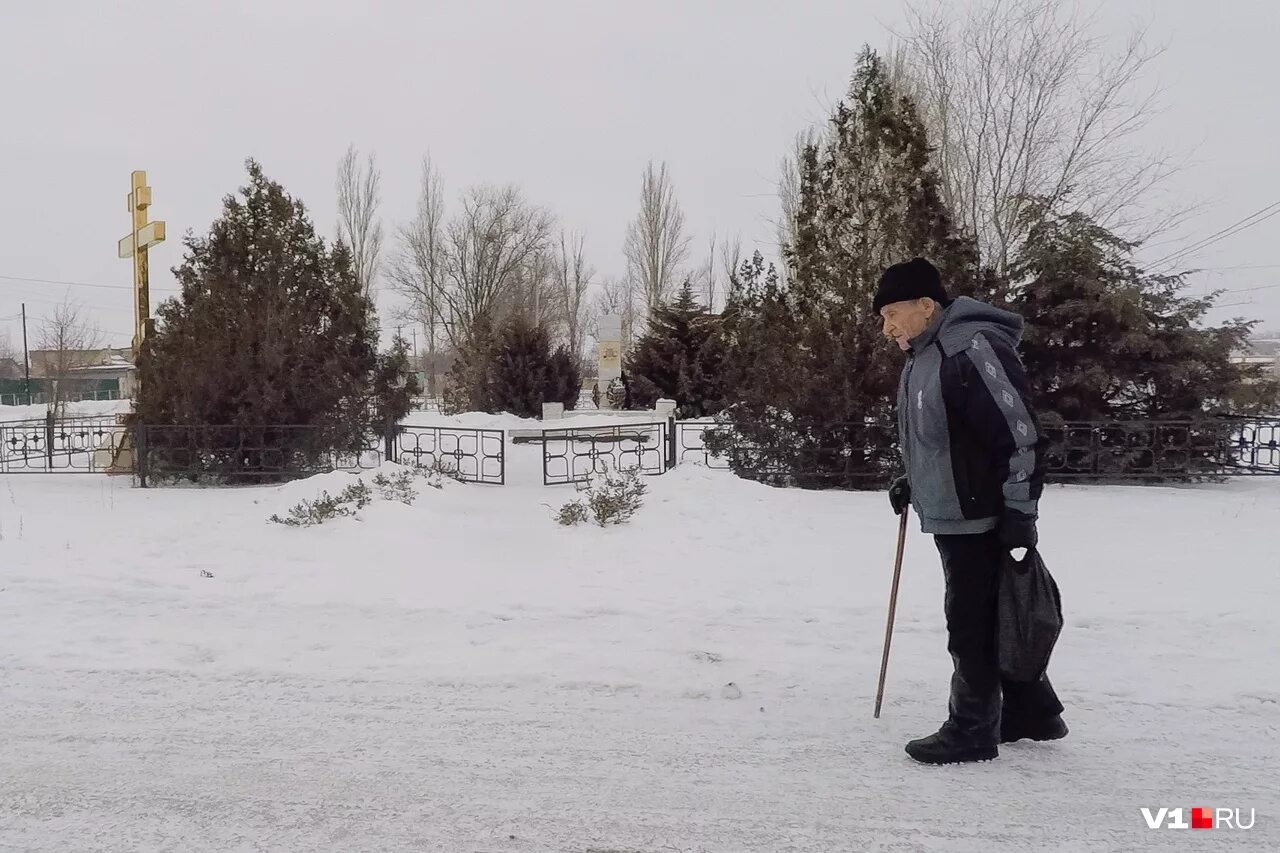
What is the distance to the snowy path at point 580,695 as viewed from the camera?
9.18ft

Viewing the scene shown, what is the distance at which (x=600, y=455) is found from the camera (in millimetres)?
12078

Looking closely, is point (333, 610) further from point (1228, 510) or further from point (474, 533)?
point (1228, 510)

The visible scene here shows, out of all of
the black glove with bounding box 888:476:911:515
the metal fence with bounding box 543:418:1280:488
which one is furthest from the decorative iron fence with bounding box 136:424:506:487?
the black glove with bounding box 888:476:911:515

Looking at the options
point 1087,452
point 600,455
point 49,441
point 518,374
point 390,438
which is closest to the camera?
point 1087,452

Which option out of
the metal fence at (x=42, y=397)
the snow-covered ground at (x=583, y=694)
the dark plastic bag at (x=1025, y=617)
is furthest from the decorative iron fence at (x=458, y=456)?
the metal fence at (x=42, y=397)

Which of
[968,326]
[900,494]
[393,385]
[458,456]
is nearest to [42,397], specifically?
[393,385]

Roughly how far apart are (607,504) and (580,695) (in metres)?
3.88

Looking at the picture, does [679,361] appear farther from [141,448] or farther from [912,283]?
[912,283]

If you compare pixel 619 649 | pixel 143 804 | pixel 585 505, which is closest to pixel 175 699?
pixel 143 804

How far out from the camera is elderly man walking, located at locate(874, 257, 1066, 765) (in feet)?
9.67

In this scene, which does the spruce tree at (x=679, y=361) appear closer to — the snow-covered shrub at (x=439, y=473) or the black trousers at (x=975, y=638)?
the snow-covered shrub at (x=439, y=473)

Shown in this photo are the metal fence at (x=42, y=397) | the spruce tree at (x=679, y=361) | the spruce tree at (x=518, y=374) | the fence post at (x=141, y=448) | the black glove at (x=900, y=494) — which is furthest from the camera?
the metal fence at (x=42, y=397)

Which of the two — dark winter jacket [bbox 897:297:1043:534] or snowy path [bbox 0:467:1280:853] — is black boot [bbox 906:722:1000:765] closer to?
snowy path [bbox 0:467:1280:853]

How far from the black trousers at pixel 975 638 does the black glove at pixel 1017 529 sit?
114mm
